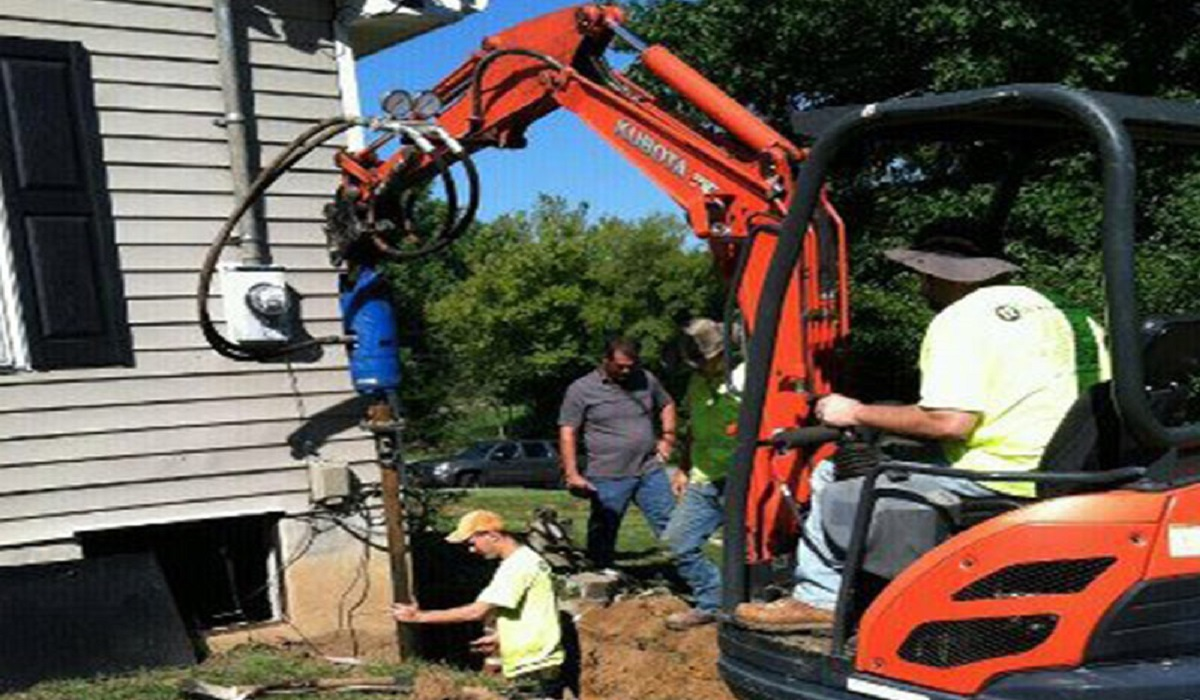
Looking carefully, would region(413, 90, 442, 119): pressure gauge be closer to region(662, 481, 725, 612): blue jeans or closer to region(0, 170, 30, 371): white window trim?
region(0, 170, 30, 371): white window trim

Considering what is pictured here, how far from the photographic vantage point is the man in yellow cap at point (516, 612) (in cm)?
582

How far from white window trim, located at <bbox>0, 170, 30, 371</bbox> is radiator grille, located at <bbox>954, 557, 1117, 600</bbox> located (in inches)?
199

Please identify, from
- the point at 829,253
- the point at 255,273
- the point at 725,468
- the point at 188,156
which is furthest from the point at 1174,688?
the point at 188,156

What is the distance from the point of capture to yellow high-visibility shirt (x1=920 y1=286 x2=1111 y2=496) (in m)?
3.53

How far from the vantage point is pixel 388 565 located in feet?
24.8

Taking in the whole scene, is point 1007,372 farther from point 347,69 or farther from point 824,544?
point 347,69

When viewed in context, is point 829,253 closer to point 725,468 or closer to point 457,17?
point 725,468

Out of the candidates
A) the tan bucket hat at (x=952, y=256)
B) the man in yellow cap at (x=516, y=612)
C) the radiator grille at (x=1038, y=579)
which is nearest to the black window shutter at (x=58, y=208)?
the man in yellow cap at (x=516, y=612)

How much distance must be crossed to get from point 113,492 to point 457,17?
360 cm

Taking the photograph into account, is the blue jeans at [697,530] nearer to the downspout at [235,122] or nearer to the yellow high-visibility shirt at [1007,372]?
the downspout at [235,122]

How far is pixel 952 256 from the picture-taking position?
3.86 meters

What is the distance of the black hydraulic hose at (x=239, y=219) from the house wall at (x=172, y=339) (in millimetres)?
201

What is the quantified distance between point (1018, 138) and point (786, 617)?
5.99 ft

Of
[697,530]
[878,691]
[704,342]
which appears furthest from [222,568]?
[878,691]
